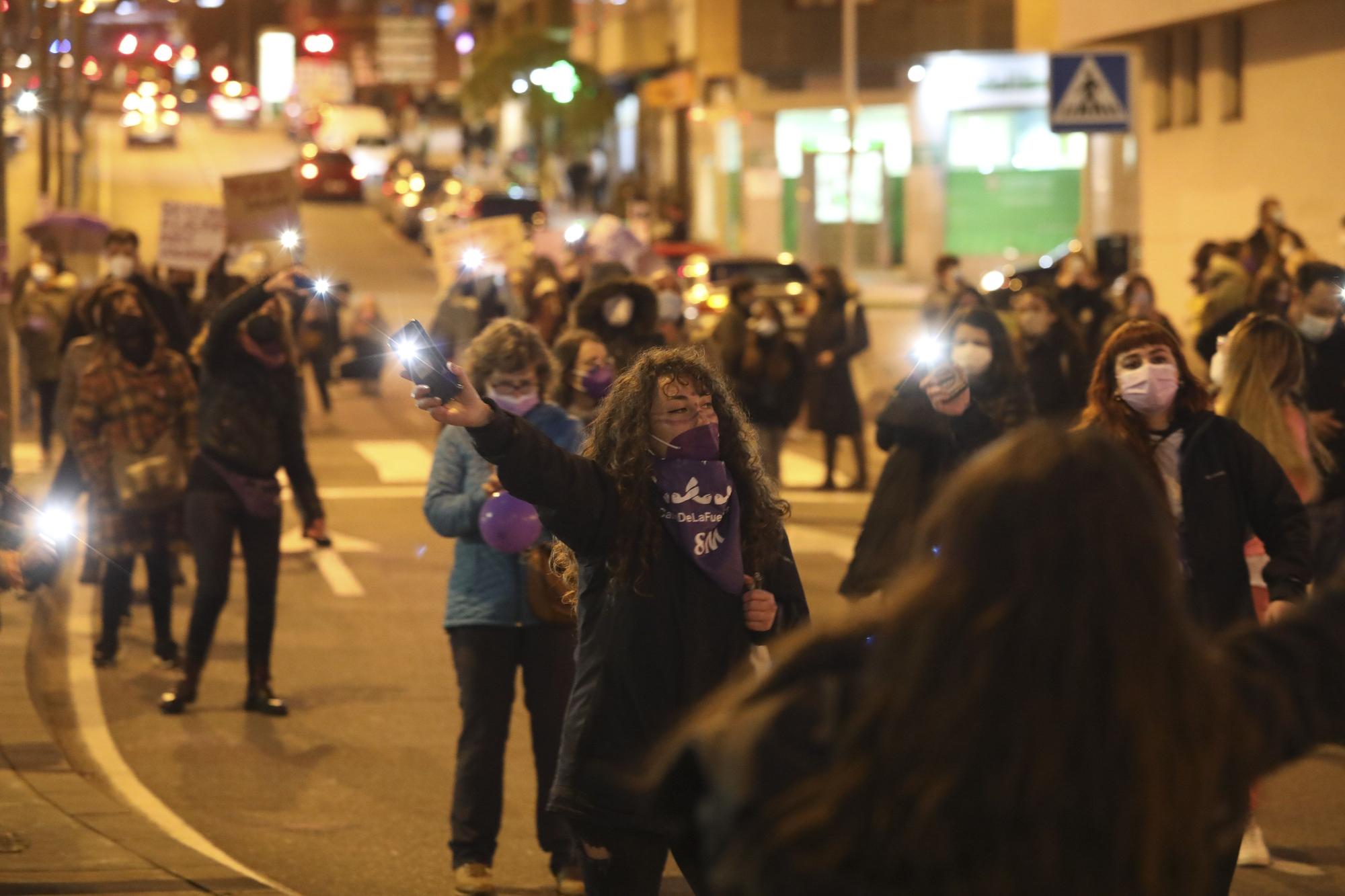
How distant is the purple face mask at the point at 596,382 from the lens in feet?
27.9

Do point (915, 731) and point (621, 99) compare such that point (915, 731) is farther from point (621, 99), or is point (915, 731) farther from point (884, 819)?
point (621, 99)

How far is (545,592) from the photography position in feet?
21.9

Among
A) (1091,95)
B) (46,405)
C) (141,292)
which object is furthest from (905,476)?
(46,405)

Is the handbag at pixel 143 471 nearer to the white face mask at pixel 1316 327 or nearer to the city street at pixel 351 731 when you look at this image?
the city street at pixel 351 731

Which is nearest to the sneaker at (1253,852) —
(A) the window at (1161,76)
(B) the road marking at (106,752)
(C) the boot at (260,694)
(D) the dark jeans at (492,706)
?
(D) the dark jeans at (492,706)

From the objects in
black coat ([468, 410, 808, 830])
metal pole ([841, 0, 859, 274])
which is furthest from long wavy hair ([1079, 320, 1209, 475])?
metal pole ([841, 0, 859, 274])

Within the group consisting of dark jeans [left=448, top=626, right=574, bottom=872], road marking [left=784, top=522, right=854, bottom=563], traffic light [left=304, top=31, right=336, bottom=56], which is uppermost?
traffic light [left=304, top=31, right=336, bottom=56]

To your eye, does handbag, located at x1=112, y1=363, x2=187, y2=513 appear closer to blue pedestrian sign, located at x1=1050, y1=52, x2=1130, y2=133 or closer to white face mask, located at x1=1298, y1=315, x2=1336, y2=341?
white face mask, located at x1=1298, y1=315, x2=1336, y2=341

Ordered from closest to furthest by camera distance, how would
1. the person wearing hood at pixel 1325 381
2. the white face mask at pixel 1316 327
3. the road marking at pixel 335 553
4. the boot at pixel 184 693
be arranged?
the person wearing hood at pixel 1325 381 → the boot at pixel 184 693 → the white face mask at pixel 1316 327 → the road marking at pixel 335 553

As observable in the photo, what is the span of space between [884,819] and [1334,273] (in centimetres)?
893

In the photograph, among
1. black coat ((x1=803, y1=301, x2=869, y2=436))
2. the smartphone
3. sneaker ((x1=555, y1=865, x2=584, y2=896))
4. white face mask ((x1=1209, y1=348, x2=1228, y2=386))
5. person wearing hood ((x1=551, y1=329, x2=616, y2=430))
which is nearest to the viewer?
the smartphone

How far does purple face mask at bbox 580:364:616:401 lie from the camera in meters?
8.50

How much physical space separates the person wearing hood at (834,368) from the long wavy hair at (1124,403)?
11.3m

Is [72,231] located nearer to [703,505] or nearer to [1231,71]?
[1231,71]
